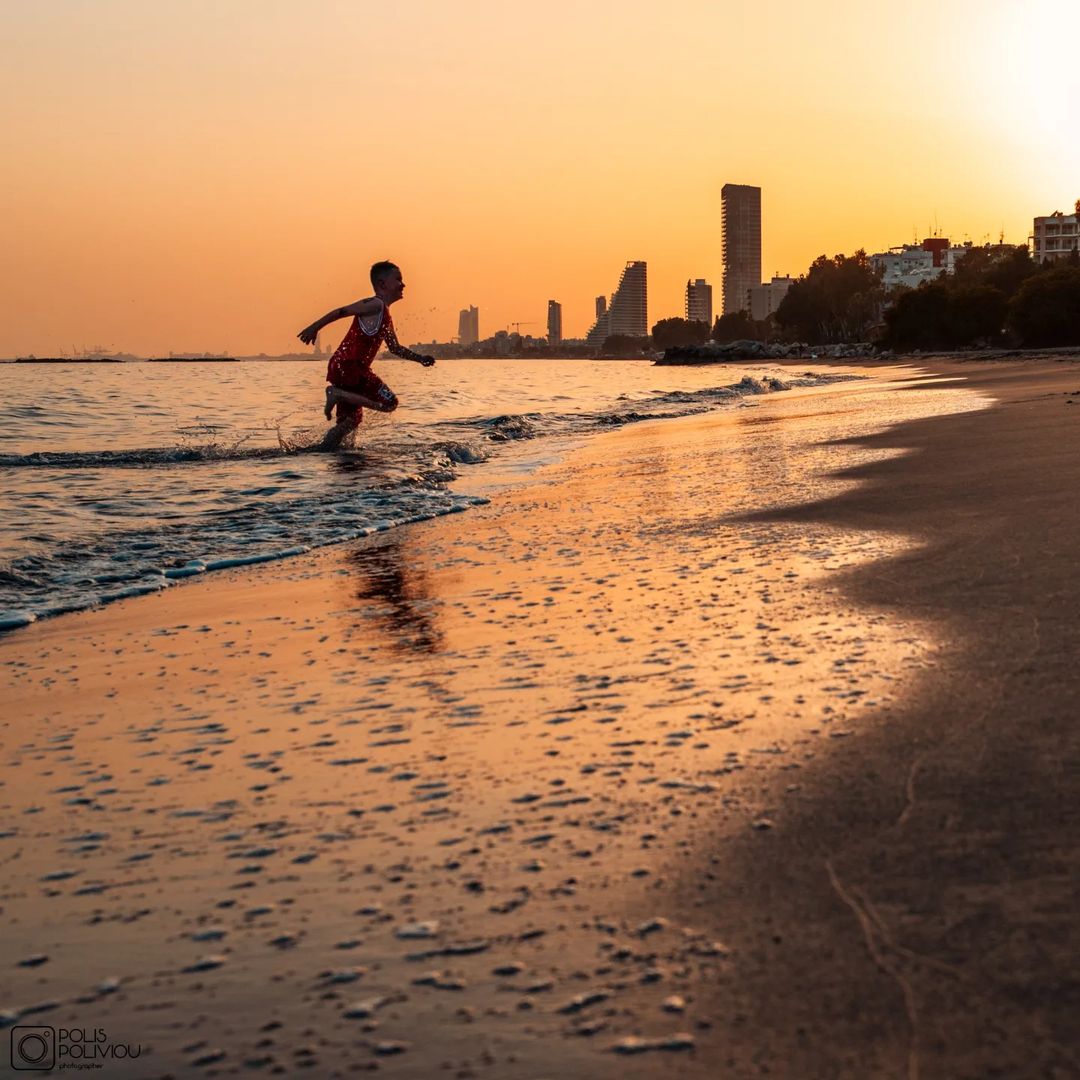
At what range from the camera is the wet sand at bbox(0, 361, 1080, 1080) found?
6.47 ft

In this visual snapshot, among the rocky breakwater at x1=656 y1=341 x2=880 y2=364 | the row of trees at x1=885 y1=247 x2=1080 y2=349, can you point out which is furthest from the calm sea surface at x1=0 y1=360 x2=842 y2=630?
the rocky breakwater at x1=656 y1=341 x2=880 y2=364

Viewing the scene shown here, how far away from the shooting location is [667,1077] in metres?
1.82

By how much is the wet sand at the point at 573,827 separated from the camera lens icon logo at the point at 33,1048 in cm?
3

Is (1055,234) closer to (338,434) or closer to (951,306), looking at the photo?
(951,306)

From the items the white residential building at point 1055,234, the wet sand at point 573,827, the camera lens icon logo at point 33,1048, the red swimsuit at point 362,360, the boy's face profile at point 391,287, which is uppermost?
the white residential building at point 1055,234

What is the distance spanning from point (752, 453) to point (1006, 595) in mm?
9136

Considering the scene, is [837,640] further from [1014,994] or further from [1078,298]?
[1078,298]

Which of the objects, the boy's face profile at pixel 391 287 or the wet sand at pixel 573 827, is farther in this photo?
the boy's face profile at pixel 391 287

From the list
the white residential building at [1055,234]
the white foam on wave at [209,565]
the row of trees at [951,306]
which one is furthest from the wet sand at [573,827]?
the white residential building at [1055,234]

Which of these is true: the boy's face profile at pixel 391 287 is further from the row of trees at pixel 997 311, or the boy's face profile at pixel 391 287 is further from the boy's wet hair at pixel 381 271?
the row of trees at pixel 997 311

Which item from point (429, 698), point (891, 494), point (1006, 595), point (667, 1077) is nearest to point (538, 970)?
point (667, 1077)

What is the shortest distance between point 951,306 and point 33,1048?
100 metres

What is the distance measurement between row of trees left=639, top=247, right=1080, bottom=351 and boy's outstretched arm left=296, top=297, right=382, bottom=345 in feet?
228

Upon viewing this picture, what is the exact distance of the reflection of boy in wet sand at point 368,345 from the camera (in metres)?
16.1
